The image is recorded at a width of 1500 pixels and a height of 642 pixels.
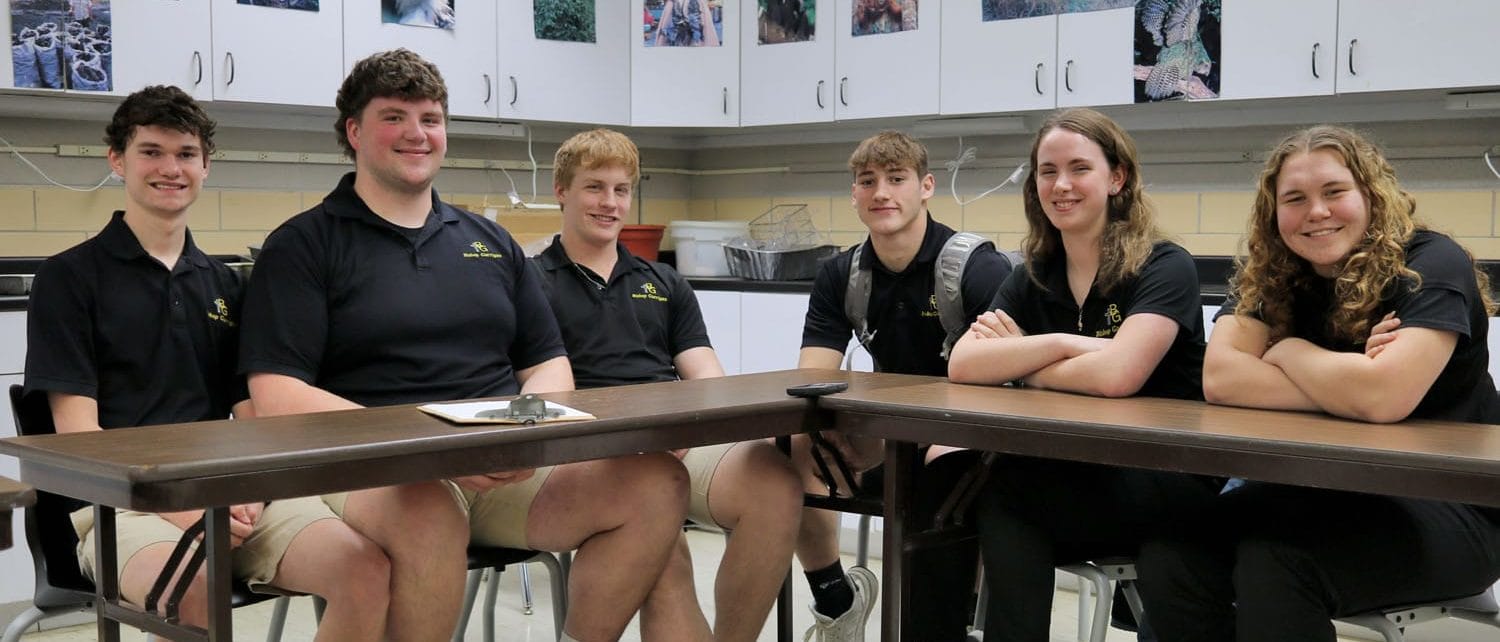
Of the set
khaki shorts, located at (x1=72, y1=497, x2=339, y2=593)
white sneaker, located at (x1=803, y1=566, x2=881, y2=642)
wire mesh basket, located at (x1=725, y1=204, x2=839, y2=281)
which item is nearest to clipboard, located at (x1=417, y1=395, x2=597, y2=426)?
khaki shorts, located at (x1=72, y1=497, x2=339, y2=593)

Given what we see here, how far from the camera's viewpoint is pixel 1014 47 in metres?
4.33

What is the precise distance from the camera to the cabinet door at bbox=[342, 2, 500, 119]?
4383mm

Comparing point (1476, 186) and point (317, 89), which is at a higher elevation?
point (317, 89)

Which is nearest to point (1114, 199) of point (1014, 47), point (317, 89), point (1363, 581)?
point (1363, 581)

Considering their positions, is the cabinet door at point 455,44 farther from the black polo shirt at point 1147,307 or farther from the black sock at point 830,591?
the black polo shirt at point 1147,307

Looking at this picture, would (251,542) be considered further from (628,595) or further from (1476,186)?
(1476,186)

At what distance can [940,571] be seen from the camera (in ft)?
8.29

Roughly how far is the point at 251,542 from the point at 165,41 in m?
2.33

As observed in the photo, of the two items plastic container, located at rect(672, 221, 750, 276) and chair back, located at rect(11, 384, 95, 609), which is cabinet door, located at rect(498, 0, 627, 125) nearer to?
plastic container, located at rect(672, 221, 750, 276)

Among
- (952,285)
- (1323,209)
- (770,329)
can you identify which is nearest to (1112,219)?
(952,285)

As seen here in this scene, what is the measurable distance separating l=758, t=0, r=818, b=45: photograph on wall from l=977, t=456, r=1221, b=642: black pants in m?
2.67

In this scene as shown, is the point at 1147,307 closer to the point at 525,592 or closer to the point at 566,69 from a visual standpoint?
the point at 525,592

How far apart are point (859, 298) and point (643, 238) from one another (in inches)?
83.9

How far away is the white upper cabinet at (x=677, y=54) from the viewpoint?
4.97 meters
